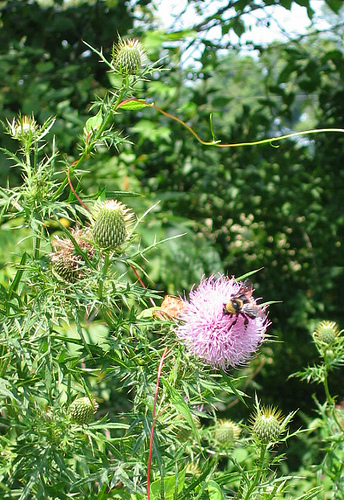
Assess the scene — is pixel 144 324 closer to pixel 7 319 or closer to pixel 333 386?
pixel 7 319

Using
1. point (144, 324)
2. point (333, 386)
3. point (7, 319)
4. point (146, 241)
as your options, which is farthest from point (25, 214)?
point (333, 386)

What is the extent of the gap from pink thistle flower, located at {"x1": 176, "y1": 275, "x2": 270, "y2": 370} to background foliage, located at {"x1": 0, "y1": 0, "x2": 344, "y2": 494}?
1.54 m

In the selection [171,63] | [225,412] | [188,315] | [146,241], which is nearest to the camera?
[188,315]

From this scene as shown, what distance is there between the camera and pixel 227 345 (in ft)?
4.34

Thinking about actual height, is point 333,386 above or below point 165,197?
below

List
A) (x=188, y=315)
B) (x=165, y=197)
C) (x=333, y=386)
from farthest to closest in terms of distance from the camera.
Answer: (x=333, y=386), (x=165, y=197), (x=188, y=315)

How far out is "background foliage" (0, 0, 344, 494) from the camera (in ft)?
10.4

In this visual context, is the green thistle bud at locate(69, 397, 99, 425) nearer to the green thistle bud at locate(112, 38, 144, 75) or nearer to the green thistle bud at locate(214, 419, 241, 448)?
the green thistle bud at locate(214, 419, 241, 448)

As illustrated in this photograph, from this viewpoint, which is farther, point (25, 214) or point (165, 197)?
point (165, 197)

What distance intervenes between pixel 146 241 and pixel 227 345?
5.11 feet

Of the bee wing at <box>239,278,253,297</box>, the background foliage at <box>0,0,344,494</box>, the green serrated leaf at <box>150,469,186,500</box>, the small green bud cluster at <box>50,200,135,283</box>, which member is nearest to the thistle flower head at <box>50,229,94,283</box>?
the small green bud cluster at <box>50,200,135,283</box>

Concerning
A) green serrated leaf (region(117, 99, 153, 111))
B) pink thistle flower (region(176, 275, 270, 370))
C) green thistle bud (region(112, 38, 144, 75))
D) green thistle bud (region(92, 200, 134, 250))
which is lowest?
pink thistle flower (region(176, 275, 270, 370))

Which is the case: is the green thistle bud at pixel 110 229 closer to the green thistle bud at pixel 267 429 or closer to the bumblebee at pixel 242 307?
the bumblebee at pixel 242 307

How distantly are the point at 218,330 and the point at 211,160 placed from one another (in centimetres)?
260
